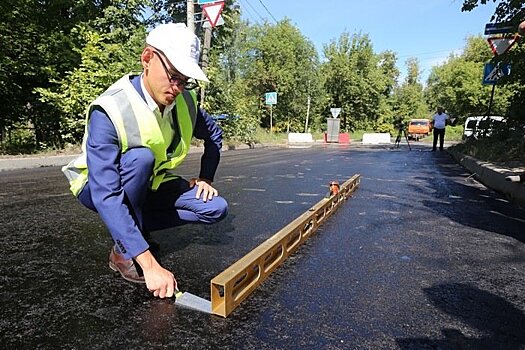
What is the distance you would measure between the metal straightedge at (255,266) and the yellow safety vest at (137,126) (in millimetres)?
811

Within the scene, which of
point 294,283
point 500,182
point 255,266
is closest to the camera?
point 255,266

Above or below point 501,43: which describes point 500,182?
below

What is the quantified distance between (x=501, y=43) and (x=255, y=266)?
30.3 ft

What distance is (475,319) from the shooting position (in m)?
1.97

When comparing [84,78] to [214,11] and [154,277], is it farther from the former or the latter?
[154,277]

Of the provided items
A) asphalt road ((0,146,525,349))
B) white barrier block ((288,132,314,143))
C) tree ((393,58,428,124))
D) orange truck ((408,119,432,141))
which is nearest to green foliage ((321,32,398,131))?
orange truck ((408,119,432,141))

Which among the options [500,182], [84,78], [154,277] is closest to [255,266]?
[154,277]

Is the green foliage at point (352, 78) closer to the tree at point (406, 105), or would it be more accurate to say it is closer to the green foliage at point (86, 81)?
the tree at point (406, 105)

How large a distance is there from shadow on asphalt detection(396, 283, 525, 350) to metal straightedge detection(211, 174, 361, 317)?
0.82m

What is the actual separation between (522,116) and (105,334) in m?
11.6

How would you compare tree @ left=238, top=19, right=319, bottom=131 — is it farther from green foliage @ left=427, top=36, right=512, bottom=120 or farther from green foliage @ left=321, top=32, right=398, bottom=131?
green foliage @ left=427, top=36, right=512, bottom=120

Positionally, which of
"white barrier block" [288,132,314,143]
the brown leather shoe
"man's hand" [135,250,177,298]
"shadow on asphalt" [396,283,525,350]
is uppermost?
"man's hand" [135,250,177,298]

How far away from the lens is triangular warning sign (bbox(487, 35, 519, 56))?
8470 mm

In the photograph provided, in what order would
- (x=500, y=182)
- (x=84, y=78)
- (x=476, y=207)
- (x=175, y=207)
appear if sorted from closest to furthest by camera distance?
1. (x=175, y=207)
2. (x=476, y=207)
3. (x=500, y=182)
4. (x=84, y=78)
